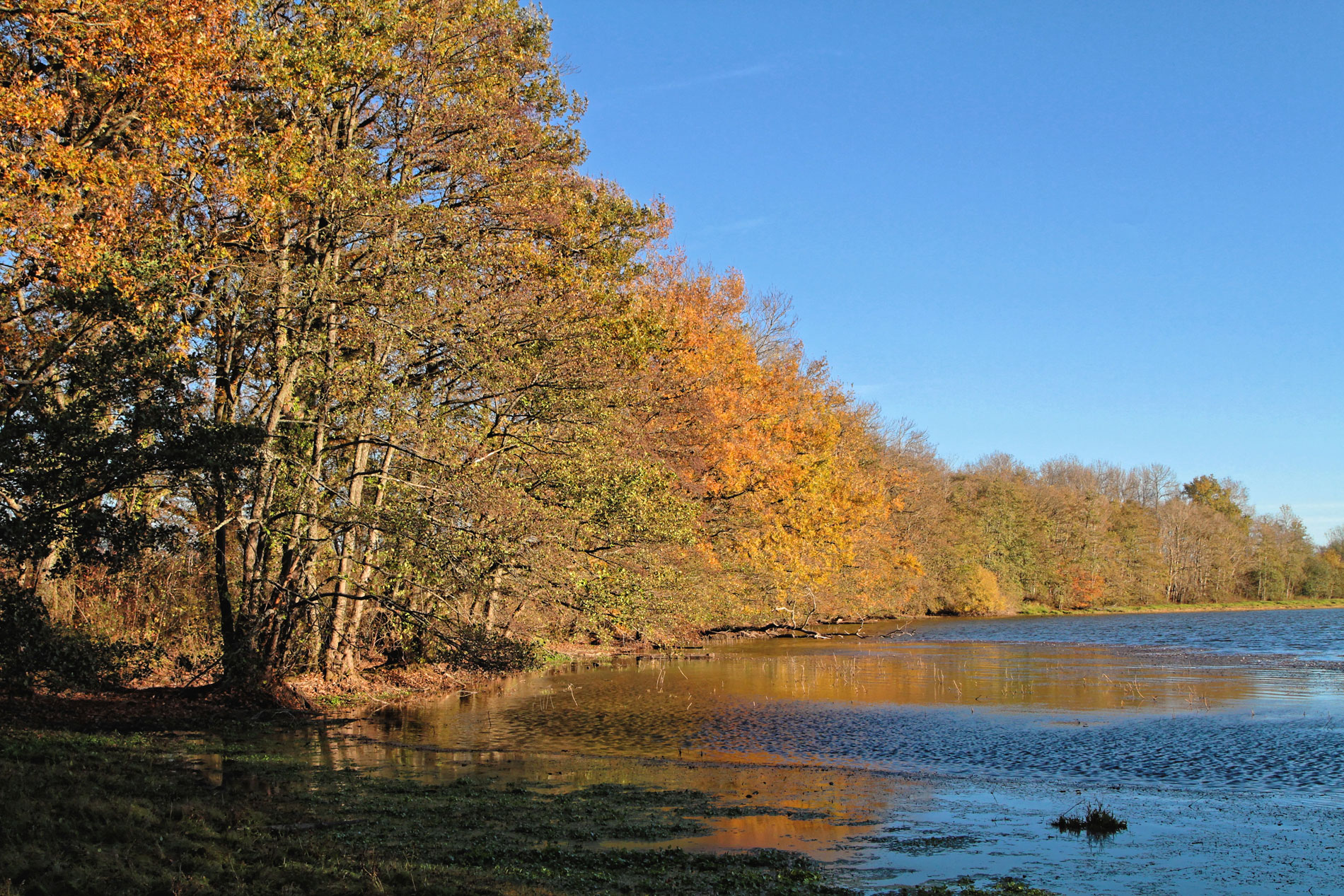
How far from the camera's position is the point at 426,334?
735 inches

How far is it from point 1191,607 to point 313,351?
323 feet

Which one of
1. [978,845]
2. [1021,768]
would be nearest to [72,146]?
[978,845]

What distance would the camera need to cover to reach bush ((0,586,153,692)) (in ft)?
45.6

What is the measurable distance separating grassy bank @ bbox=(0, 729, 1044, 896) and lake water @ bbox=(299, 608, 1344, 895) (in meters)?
0.94

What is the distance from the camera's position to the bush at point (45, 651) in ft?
45.6

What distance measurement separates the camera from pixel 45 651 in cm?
1430

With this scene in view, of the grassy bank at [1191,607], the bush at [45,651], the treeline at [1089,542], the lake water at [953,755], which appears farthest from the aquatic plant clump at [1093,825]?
the grassy bank at [1191,607]

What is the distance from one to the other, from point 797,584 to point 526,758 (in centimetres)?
2895

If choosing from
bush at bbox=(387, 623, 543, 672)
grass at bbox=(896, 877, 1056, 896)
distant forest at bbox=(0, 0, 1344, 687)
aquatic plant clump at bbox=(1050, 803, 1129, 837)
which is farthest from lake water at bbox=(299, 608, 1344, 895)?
distant forest at bbox=(0, 0, 1344, 687)

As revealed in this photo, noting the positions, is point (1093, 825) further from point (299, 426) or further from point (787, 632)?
point (787, 632)

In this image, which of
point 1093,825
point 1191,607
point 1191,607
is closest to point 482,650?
point 1093,825

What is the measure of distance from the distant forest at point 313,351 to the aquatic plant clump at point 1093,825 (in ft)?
35.8

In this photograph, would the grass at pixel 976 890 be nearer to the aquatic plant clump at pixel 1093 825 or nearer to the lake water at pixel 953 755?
the lake water at pixel 953 755

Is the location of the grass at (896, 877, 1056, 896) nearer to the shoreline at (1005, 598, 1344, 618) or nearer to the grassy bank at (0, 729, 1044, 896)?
the grassy bank at (0, 729, 1044, 896)
